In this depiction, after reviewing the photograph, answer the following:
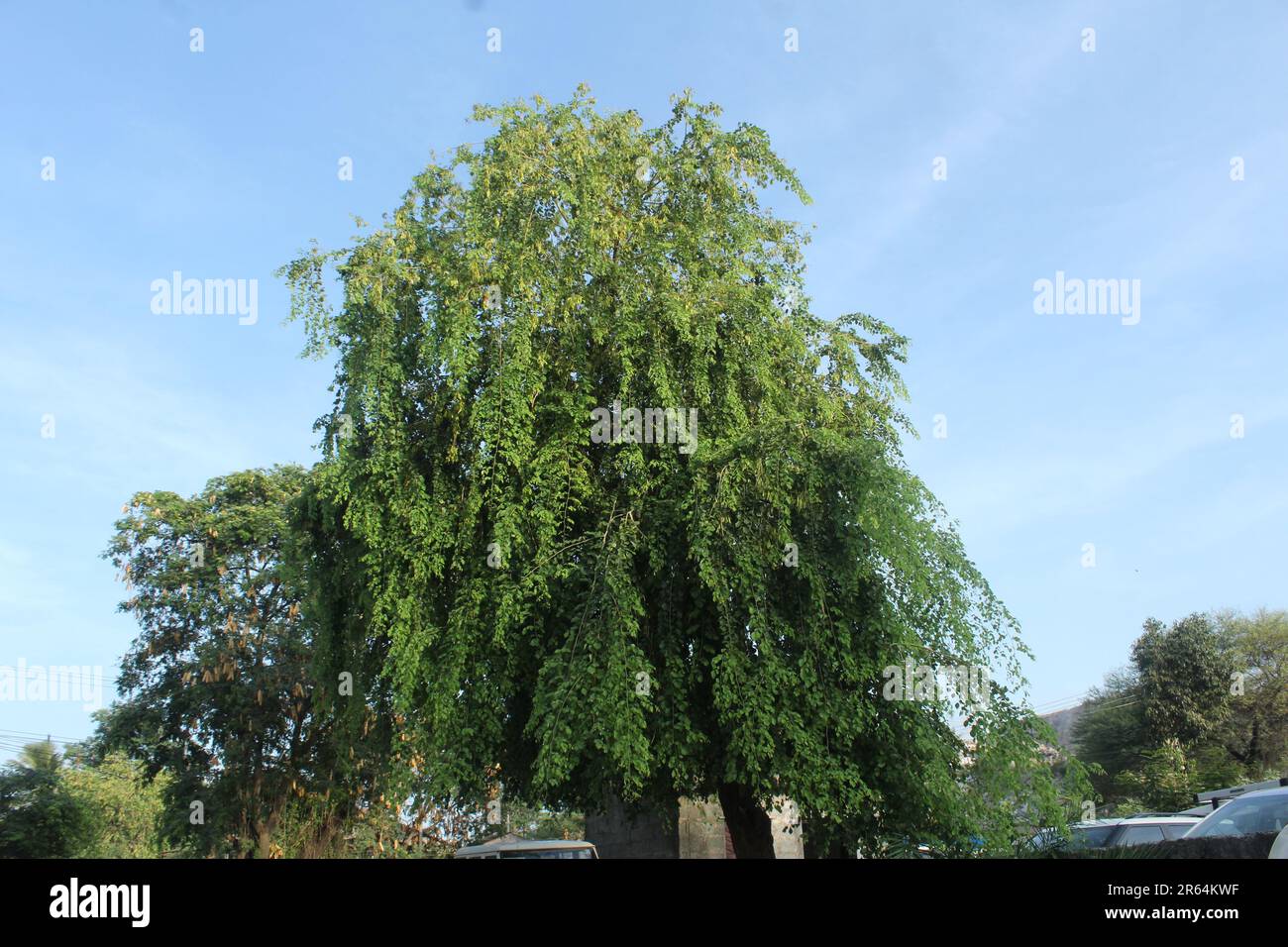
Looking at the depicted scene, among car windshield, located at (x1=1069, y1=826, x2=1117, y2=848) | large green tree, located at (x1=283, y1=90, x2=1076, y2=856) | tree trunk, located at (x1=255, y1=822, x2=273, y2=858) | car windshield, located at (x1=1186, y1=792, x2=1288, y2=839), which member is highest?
large green tree, located at (x1=283, y1=90, x2=1076, y2=856)

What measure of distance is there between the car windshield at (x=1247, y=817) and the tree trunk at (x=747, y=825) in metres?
5.92

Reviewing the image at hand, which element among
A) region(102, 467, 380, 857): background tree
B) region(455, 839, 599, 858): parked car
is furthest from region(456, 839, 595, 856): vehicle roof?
region(102, 467, 380, 857): background tree

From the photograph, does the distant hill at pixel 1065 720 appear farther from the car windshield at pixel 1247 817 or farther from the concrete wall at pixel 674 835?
the car windshield at pixel 1247 817

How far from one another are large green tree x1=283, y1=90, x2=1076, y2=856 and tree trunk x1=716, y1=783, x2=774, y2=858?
1.7 inches

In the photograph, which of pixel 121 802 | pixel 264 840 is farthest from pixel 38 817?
pixel 121 802

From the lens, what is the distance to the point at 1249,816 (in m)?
11.5

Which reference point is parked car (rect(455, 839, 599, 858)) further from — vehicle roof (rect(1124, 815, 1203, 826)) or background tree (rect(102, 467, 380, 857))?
background tree (rect(102, 467, 380, 857))

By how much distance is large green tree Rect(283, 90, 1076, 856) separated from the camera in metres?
12.1

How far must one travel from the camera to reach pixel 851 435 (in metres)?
15.7

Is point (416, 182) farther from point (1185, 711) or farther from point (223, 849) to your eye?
point (1185, 711)

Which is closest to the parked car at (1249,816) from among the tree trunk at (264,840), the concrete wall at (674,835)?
the concrete wall at (674,835)

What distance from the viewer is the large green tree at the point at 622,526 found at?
12.1m

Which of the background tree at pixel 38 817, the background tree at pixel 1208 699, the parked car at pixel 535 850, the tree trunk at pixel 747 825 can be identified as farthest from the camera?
the background tree at pixel 1208 699
